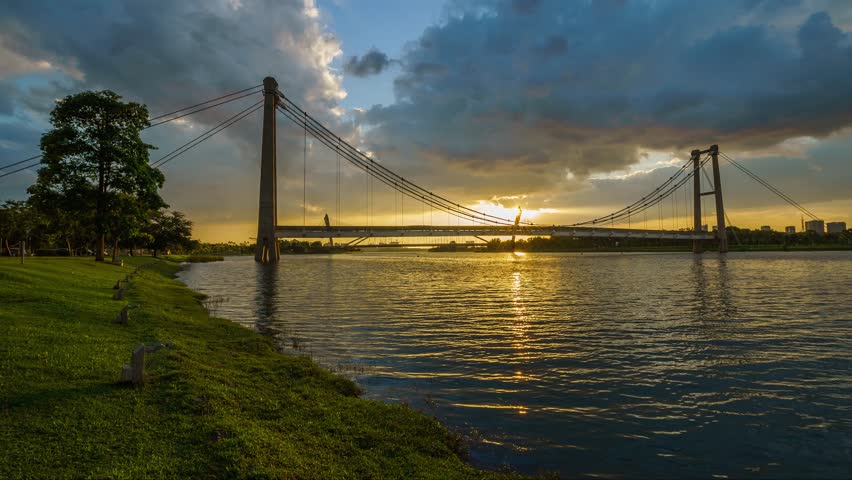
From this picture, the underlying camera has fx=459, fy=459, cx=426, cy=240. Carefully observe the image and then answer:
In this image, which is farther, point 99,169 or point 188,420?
point 99,169

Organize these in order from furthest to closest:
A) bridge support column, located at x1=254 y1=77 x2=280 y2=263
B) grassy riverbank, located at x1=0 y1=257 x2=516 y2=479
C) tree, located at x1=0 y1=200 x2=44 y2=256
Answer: bridge support column, located at x1=254 y1=77 x2=280 y2=263
tree, located at x1=0 y1=200 x2=44 y2=256
grassy riverbank, located at x1=0 y1=257 x2=516 y2=479

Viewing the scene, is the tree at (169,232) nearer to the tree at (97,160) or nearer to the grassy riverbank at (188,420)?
the tree at (97,160)

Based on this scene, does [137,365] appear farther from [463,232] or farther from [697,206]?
[697,206]

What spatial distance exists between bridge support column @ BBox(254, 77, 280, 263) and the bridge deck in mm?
4263

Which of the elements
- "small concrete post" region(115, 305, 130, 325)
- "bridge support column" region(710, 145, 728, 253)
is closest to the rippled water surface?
"small concrete post" region(115, 305, 130, 325)

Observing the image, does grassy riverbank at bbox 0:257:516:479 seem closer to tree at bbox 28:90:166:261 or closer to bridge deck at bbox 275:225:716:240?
tree at bbox 28:90:166:261

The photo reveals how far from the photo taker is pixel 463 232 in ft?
360

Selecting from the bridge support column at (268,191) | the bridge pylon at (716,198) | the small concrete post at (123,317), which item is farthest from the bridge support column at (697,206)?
the small concrete post at (123,317)

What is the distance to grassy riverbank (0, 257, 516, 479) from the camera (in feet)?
19.8

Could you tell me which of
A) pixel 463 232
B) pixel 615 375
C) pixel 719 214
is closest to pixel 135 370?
pixel 615 375

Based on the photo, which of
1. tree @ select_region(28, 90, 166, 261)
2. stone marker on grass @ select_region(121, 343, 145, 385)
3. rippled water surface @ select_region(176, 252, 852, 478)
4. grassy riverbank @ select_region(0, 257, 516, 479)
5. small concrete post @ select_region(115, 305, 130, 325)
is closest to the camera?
grassy riverbank @ select_region(0, 257, 516, 479)

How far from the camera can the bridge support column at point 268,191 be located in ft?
282

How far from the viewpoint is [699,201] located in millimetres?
132875

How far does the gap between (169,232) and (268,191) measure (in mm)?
39028
